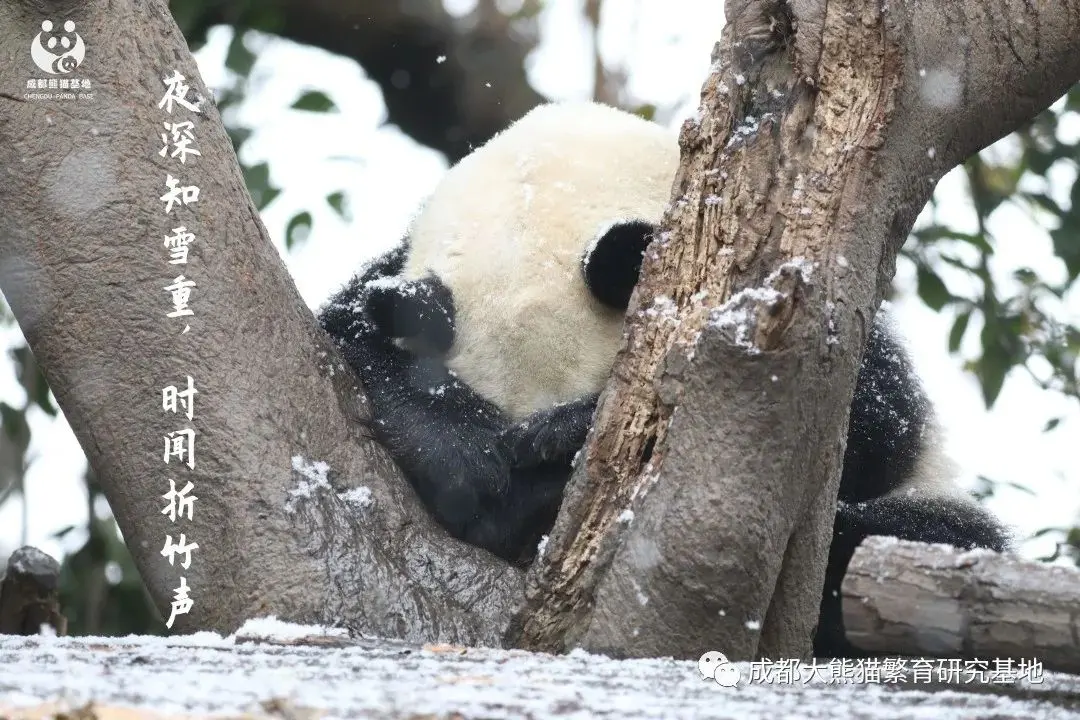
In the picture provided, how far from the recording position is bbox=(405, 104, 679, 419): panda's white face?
88.7 inches

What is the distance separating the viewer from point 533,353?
227cm

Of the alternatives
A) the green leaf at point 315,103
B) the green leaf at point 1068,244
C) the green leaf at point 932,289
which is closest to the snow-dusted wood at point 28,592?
the green leaf at point 315,103

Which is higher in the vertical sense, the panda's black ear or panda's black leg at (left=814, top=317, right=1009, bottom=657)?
the panda's black ear

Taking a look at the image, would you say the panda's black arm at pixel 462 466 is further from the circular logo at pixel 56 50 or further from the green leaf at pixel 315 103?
the green leaf at pixel 315 103

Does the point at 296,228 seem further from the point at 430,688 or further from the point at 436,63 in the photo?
the point at 430,688

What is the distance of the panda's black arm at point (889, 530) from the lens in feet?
7.43

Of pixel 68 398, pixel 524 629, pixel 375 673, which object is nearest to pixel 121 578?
pixel 68 398

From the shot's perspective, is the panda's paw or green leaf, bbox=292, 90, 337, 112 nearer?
the panda's paw

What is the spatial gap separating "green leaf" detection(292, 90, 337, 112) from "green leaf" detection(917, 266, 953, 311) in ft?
5.47

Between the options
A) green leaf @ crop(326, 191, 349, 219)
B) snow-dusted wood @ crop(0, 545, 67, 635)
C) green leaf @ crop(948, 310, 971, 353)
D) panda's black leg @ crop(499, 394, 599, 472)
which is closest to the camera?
panda's black leg @ crop(499, 394, 599, 472)

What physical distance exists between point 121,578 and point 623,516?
328 cm

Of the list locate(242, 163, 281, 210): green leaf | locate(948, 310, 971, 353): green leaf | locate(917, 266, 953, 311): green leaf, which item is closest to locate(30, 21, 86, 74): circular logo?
locate(242, 163, 281, 210): green leaf

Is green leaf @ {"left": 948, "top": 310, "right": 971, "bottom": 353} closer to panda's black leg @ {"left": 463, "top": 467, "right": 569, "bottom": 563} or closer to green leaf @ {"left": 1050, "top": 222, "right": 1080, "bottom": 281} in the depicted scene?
green leaf @ {"left": 1050, "top": 222, "right": 1080, "bottom": 281}

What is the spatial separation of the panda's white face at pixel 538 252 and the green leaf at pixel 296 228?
108 cm
